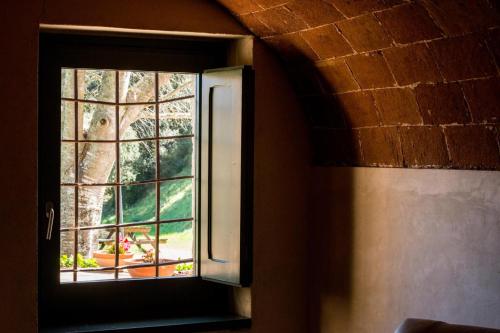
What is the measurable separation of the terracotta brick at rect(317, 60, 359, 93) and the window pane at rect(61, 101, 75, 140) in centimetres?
126

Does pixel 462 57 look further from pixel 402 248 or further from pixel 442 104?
pixel 402 248

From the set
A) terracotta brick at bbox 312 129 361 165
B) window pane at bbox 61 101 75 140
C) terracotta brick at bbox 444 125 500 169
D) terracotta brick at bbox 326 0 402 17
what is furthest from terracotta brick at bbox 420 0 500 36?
window pane at bbox 61 101 75 140

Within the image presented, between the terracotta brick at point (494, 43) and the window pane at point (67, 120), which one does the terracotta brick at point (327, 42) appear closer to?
the terracotta brick at point (494, 43)

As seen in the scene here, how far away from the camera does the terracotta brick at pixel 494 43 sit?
2733mm

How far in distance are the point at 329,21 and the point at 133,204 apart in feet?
4.75

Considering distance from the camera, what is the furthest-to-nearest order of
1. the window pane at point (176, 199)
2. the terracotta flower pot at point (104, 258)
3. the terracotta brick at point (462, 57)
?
the window pane at point (176, 199)
the terracotta flower pot at point (104, 258)
the terracotta brick at point (462, 57)

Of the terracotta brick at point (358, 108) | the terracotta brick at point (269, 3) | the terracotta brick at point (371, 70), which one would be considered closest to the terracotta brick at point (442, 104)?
the terracotta brick at point (371, 70)

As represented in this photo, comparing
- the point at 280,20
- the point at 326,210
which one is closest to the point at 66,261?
the point at 326,210

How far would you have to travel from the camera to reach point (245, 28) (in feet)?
13.1

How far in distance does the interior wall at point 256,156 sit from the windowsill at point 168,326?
129 millimetres

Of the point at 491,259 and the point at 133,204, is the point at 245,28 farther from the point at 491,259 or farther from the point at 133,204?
the point at 491,259

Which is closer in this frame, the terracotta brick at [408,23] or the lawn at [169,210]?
the terracotta brick at [408,23]

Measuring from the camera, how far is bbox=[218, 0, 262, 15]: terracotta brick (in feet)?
12.0

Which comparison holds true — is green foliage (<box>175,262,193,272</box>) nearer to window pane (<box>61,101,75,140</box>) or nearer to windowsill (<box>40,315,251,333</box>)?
windowsill (<box>40,315,251,333</box>)
